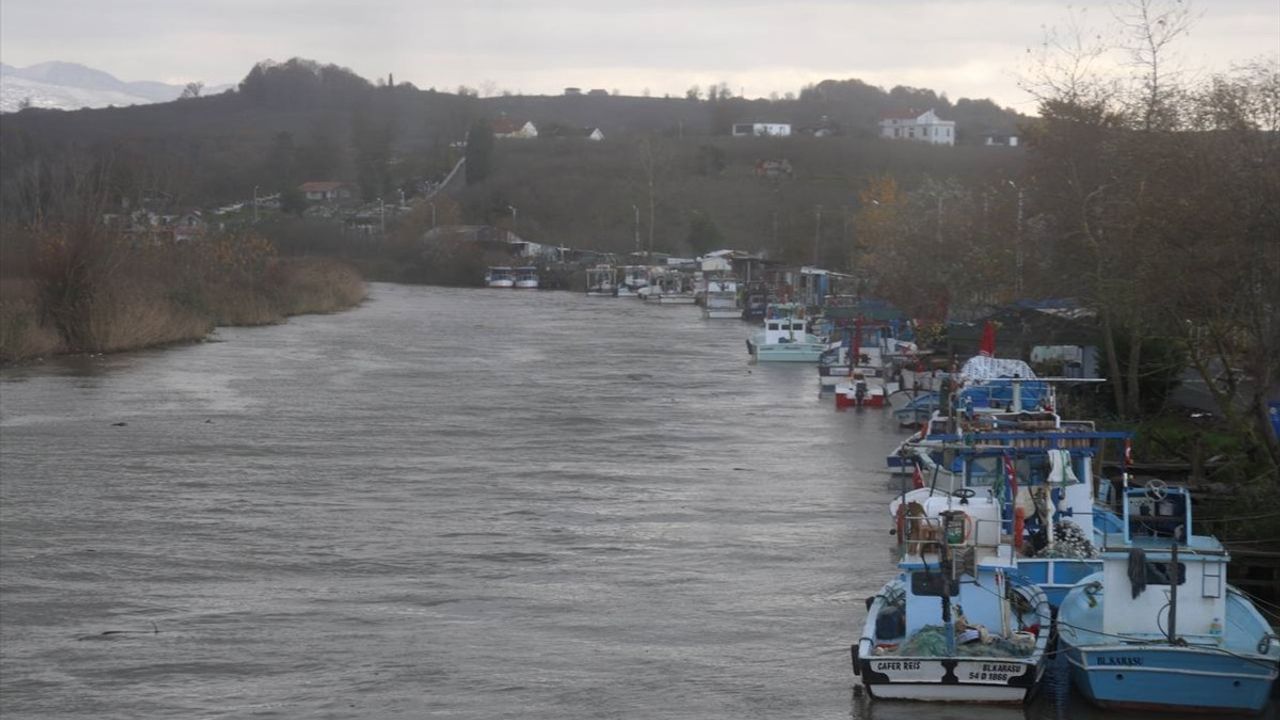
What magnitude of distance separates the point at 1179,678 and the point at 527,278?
3862 inches

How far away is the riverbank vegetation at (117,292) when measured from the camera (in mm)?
47031

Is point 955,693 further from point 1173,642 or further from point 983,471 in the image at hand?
point 983,471

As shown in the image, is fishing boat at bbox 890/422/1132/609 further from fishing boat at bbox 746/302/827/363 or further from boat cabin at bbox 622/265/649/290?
boat cabin at bbox 622/265/649/290

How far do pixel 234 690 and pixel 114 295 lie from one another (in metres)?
36.3

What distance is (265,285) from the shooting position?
228 ft

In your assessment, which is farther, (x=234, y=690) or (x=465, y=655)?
(x=465, y=655)

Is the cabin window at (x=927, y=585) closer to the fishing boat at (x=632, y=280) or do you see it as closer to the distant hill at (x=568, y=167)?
the distant hill at (x=568, y=167)

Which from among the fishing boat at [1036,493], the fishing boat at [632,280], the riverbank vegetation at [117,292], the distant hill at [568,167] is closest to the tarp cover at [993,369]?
the fishing boat at [1036,493]

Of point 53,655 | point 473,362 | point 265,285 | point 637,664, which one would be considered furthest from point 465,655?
point 265,285

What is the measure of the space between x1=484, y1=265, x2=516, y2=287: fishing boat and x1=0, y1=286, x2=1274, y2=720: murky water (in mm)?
66035

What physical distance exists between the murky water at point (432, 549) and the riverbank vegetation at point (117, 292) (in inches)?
191

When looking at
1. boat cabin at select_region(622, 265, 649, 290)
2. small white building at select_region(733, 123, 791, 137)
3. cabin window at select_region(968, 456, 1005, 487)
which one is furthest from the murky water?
small white building at select_region(733, 123, 791, 137)

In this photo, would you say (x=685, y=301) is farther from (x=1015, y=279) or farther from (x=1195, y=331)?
(x=1195, y=331)

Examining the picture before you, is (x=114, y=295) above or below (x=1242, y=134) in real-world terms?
below
